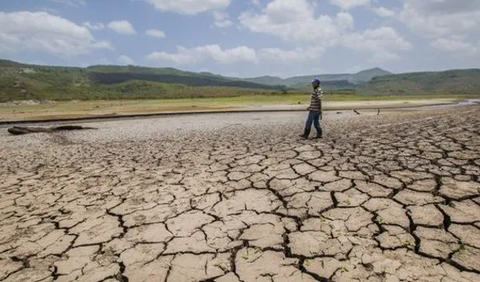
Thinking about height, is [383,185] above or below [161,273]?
above

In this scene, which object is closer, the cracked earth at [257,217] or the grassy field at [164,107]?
the cracked earth at [257,217]

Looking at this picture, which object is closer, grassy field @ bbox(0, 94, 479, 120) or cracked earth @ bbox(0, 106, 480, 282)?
cracked earth @ bbox(0, 106, 480, 282)

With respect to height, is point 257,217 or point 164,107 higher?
point 164,107

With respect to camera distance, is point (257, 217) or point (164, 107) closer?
point (257, 217)

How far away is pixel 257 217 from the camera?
385 cm

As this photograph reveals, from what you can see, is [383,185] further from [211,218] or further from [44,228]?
[44,228]

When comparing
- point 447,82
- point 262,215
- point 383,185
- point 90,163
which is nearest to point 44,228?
point 262,215

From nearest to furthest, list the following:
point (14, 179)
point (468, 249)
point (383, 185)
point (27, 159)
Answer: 1. point (468, 249)
2. point (383, 185)
3. point (14, 179)
4. point (27, 159)

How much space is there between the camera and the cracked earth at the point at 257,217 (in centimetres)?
287

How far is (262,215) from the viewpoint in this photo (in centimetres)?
390

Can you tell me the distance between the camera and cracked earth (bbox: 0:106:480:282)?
9.41ft

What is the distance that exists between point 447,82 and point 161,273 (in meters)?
217

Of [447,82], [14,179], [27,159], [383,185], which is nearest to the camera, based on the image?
[383,185]

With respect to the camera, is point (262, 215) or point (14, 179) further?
point (14, 179)
